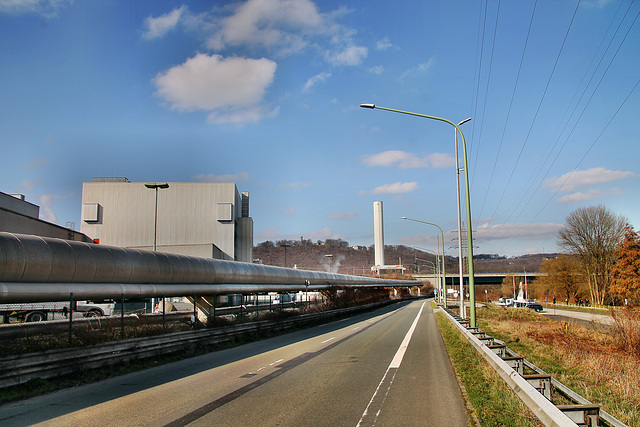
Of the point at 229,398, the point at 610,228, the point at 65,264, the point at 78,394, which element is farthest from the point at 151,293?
the point at 610,228

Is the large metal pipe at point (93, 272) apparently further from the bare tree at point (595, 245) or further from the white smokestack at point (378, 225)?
the white smokestack at point (378, 225)

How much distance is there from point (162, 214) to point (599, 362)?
6269 centimetres

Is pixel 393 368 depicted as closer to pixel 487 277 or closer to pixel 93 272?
pixel 93 272

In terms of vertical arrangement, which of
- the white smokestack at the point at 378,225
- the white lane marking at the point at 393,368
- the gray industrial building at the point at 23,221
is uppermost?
the white smokestack at the point at 378,225

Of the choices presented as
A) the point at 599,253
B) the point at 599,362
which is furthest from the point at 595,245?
the point at 599,362

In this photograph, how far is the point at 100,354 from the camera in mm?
12219

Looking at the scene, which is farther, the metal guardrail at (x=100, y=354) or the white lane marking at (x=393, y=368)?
the metal guardrail at (x=100, y=354)

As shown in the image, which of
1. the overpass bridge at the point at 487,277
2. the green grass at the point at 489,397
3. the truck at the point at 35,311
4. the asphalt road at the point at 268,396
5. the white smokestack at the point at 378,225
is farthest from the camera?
the white smokestack at the point at 378,225

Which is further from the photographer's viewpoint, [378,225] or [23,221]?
[378,225]

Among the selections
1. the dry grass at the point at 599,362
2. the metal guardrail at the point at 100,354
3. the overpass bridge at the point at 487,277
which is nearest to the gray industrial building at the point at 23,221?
the metal guardrail at the point at 100,354

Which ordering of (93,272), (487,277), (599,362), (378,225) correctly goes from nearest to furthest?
(599,362), (93,272), (487,277), (378,225)

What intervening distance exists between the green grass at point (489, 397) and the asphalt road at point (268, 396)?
1.20ft

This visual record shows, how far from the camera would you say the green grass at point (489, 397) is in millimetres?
6895

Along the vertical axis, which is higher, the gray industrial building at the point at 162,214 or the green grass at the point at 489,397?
the gray industrial building at the point at 162,214
